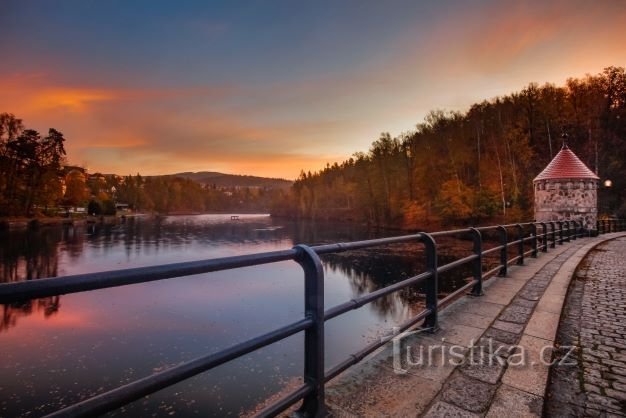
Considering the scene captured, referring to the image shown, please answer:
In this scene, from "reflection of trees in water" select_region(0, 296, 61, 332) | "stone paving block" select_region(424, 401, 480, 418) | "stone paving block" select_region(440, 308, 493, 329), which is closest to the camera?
"stone paving block" select_region(424, 401, 480, 418)

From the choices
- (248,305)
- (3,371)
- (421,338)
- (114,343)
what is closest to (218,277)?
(248,305)

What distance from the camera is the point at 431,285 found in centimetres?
371

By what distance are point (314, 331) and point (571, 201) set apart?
82.4 feet

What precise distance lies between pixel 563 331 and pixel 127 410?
7698 millimetres

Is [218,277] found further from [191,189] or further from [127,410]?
[191,189]

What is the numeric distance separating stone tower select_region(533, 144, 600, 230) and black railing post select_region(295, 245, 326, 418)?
79.4ft

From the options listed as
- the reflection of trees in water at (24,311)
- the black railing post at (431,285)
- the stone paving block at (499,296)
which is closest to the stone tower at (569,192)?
the stone paving block at (499,296)

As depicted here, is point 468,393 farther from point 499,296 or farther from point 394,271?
point 394,271

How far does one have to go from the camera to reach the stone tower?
21031 mm

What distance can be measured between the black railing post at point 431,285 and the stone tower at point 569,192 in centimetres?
2212

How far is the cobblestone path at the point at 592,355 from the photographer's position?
257 cm

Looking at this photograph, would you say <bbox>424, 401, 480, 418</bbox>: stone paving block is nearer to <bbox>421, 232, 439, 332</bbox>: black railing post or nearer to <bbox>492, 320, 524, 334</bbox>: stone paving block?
<bbox>421, 232, 439, 332</bbox>: black railing post

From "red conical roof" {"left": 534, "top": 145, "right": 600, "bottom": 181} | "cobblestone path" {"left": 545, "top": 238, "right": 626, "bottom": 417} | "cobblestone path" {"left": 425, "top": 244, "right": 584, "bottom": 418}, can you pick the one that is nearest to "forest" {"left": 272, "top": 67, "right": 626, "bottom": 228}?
"red conical roof" {"left": 534, "top": 145, "right": 600, "bottom": 181}

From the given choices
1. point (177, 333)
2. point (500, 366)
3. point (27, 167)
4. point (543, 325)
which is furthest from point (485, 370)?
point (27, 167)
